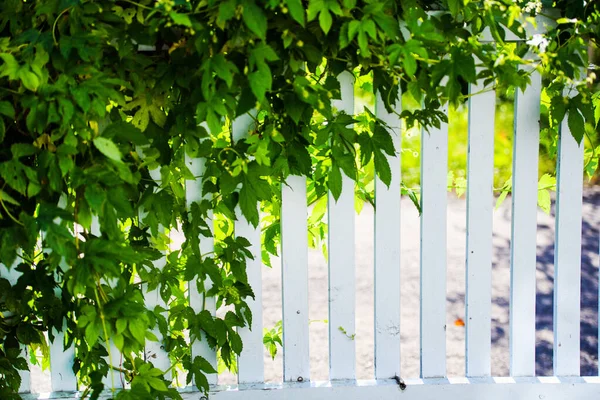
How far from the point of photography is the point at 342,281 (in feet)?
8.95

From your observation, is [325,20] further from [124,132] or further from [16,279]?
[16,279]

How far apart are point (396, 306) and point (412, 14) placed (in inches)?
39.3

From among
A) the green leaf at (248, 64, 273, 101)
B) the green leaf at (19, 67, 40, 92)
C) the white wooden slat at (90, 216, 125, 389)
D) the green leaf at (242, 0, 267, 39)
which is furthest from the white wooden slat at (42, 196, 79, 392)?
the green leaf at (242, 0, 267, 39)

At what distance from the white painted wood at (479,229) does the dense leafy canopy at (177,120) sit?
0.20 m

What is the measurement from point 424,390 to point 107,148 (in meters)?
1.37

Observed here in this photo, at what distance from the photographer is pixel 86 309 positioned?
2.24 m

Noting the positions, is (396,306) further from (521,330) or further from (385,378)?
(521,330)

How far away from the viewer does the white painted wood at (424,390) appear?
107 inches

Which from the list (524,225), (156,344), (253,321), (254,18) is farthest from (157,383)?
(524,225)

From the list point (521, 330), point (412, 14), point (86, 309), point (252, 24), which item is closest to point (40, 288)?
point (86, 309)

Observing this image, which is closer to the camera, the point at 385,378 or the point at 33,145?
the point at 33,145

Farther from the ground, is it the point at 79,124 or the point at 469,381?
the point at 79,124

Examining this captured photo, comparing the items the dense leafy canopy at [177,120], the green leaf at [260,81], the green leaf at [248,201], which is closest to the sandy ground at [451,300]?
the dense leafy canopy at [177,120]

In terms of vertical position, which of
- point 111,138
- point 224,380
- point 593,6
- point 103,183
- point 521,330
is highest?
point 593,6
